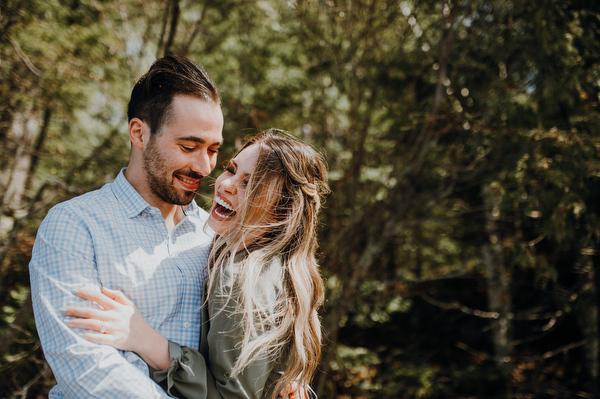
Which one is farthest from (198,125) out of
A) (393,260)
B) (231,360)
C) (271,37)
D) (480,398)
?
(393,260)

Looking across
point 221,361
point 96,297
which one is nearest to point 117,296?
point 96,297

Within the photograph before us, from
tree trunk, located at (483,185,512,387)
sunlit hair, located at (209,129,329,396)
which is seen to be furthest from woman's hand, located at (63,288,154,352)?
tree trunk, located at (483,185,512,387)

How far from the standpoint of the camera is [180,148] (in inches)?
76.9

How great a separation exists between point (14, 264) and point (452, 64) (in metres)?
5.29

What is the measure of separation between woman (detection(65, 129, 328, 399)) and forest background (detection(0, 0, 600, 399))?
75 cm

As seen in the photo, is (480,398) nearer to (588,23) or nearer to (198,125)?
(588,23)

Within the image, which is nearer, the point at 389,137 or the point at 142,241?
the point at 142,241

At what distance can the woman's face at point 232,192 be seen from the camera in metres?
1.96

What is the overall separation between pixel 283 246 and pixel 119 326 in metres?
0.81

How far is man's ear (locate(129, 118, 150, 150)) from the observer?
6.56ft

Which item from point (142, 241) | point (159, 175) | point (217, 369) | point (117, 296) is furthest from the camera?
point (159, 175)

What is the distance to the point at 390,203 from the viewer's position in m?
4.70

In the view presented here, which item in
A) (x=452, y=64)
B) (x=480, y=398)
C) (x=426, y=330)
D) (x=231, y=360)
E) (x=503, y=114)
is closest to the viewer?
(x=231, y=360)

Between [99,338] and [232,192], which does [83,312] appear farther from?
[232,192]
